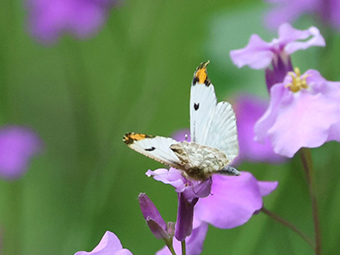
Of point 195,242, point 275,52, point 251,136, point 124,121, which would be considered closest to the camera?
point 195,242

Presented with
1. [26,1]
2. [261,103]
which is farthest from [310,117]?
[26,1]

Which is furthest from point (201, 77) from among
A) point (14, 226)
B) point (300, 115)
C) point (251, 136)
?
point (14, 226)

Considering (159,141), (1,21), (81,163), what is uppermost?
(159,141)

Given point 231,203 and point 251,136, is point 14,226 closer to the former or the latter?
point 251,136

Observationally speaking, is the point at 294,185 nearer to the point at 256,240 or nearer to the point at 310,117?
the point at 256,240

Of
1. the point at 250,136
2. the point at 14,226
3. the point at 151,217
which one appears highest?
the point at 151,217

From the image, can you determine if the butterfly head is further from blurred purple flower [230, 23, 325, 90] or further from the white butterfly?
blurred purple flower [230, 23, 325, 90]
